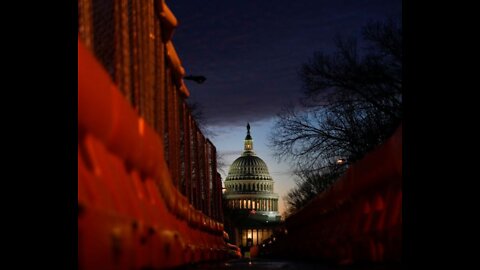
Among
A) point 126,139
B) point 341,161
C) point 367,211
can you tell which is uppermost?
point 341,161

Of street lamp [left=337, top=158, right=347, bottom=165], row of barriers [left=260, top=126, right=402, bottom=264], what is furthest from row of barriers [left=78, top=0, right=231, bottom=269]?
street lamp [left=337, top=158, right=347, bottom=165]

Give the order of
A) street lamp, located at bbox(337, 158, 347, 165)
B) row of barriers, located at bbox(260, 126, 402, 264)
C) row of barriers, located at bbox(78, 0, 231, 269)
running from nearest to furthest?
row of barriers, located at bbox(78, 0, 231, 269) → row of barriers, located at bbox(260, 126, 402, 264) → street lamp, located at bbox(337, 158, 347, 165)

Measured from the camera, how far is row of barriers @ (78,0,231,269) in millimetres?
3912

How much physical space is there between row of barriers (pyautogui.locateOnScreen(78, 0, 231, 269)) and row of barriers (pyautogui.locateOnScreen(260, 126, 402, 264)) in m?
2.14

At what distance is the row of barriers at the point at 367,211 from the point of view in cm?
746

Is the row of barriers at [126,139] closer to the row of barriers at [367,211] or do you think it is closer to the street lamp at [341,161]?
the row of barriers at [367,211]

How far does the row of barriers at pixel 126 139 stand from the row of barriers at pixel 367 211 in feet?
7.03

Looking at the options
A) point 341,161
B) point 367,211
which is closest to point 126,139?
point 367,211

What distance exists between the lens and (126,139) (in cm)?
514

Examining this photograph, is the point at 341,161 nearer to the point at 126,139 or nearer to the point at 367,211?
the point at 367,211

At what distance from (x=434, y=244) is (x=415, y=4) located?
1607 mm

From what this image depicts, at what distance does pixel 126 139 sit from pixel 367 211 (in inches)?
191

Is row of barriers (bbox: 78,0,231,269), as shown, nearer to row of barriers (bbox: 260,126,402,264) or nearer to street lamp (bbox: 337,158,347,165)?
row of barriers (bbox: 260,126,402,264)

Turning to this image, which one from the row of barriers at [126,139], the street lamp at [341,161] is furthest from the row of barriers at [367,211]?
the street lamp at [341,161]
